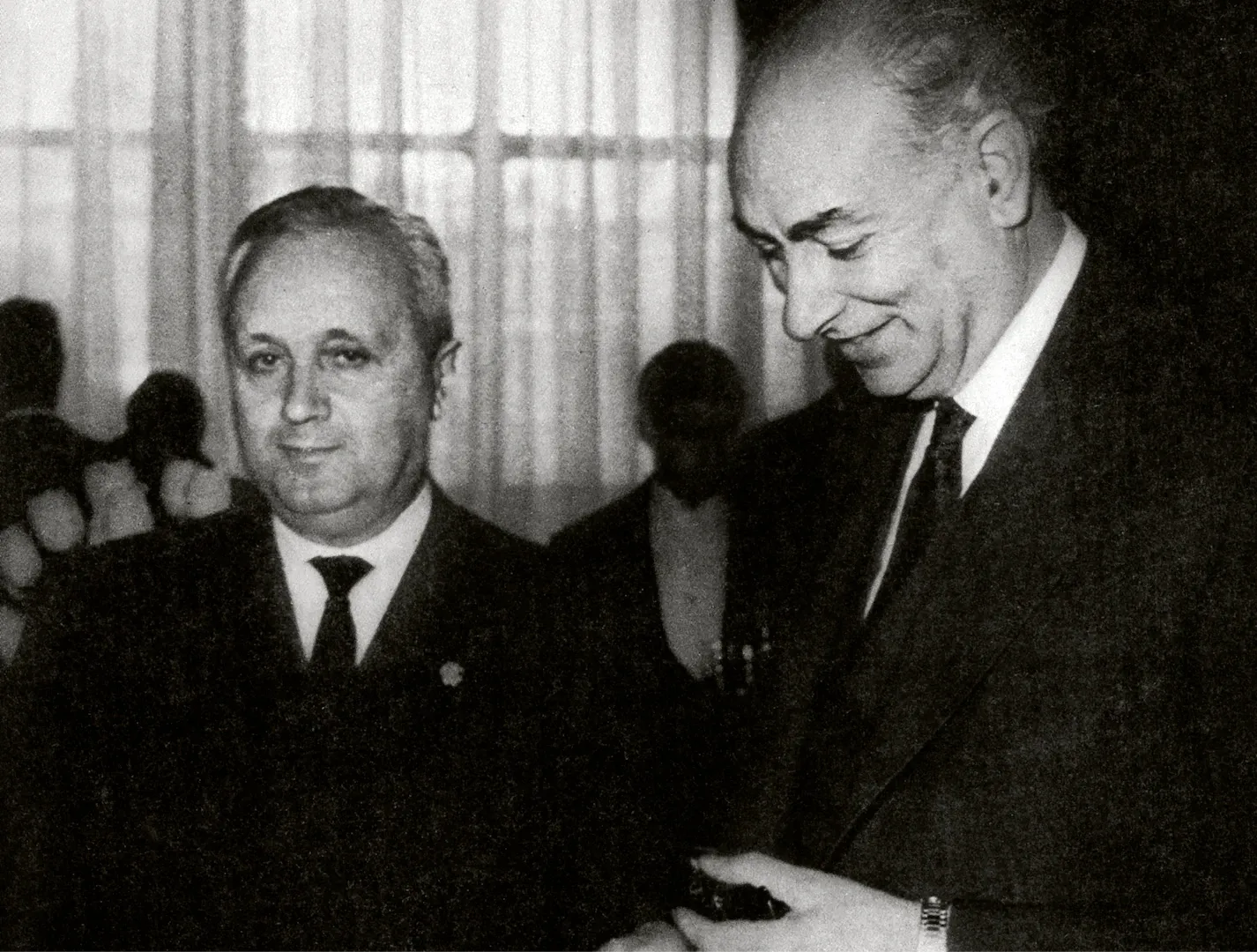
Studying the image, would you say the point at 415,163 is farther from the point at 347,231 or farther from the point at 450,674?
the point at 450,674

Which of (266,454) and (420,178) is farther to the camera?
(420,178)

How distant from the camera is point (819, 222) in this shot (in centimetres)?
105

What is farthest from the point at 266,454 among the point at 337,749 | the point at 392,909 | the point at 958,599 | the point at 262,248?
the point at 958,599

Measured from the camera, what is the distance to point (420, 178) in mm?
1840

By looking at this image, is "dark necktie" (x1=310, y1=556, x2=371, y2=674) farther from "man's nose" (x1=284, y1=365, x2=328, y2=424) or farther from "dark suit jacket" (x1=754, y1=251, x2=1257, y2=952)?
"dark suit jacket" (x1=754, y1=251, x2=1257, y2=952)

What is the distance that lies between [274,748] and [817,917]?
0.71 m

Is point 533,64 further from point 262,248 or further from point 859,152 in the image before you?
point 859,152

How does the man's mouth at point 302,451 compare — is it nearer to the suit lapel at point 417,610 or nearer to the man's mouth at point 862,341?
the suit lapel at point 417,610

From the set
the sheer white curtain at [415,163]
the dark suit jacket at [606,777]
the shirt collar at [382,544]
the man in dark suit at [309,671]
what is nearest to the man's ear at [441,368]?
the man in dark suit at [309,671]

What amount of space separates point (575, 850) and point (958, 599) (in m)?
0.56

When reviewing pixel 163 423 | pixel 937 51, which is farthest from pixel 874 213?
pixel 163 423

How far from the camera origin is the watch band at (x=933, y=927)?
93 cm

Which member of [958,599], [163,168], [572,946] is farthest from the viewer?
[163,168]

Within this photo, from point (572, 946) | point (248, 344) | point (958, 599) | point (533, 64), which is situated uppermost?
point (533, 64)
